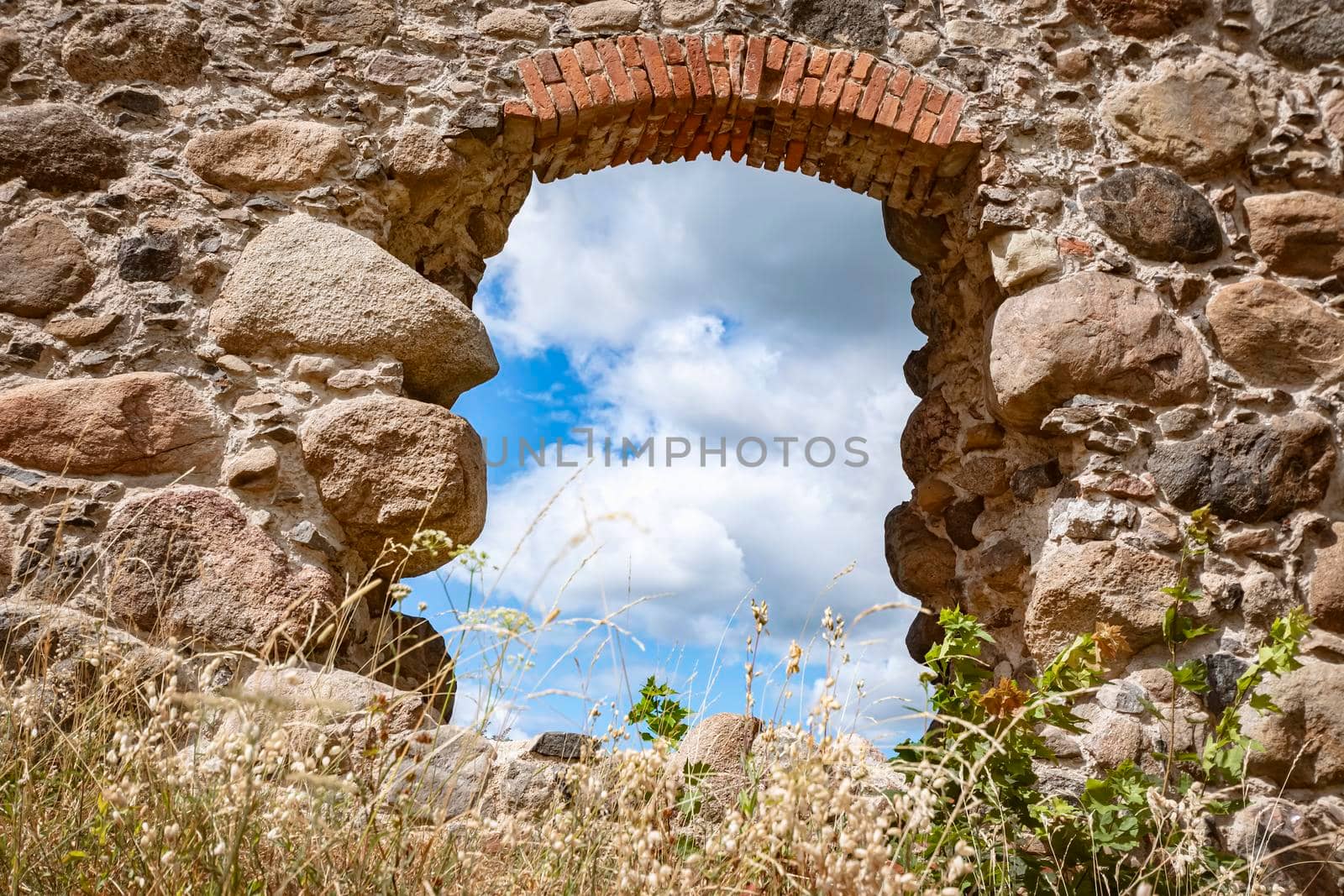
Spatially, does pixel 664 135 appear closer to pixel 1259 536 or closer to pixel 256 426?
pixel 256 426

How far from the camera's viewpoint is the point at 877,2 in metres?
3.56

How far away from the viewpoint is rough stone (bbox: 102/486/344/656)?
2645 millimetres

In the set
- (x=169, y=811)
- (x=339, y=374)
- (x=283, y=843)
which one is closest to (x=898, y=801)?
(x=283, y=843)

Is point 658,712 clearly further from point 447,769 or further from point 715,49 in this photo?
point 715,49

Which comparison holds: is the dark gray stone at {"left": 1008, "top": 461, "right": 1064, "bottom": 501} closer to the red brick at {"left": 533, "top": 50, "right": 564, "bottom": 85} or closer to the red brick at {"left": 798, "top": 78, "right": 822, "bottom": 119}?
the red brick at {"left": 798, "top": 78, "right": 822, "bottom": 119}

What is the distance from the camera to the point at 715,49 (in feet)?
11.1

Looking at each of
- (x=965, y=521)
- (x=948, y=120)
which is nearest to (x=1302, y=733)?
(x=965, y=521)

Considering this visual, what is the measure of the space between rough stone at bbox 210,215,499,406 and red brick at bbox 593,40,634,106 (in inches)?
35.7

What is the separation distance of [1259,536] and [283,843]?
2853 mm

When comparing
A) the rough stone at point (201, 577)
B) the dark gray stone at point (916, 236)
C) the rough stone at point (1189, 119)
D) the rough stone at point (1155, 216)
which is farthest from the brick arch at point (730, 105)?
the rough stone at point (201, 577)

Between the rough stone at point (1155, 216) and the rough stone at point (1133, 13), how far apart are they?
0.56m

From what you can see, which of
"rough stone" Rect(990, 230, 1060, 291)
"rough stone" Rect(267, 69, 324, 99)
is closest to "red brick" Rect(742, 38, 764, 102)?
"rough stone" Rect(990, 230, 1060, 291)

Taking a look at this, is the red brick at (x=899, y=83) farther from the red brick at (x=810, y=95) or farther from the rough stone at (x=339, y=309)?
the rough stone at (x=339, y=309)

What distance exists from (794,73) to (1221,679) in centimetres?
231
